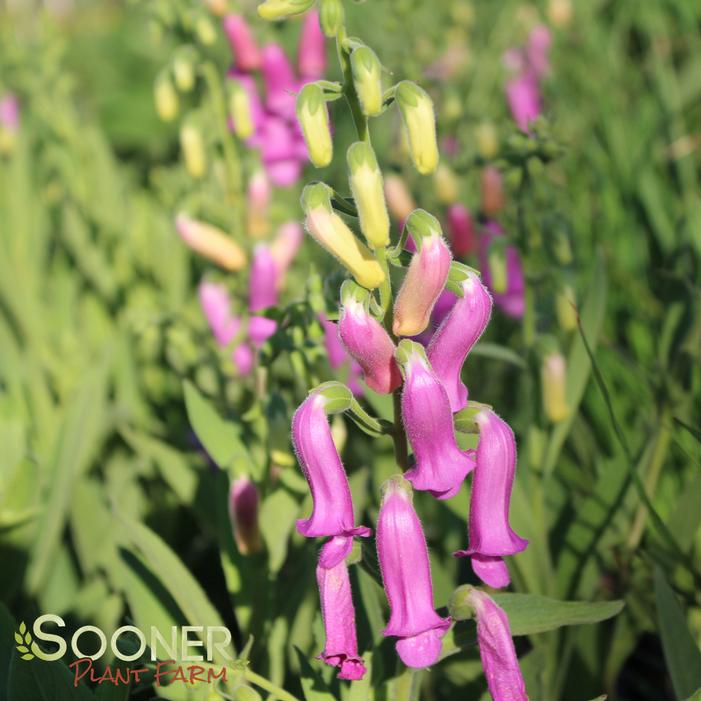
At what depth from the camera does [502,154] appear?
5.61 feet

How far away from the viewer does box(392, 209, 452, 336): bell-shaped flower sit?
0.98 metres

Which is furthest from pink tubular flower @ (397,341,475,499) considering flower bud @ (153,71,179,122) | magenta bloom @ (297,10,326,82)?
magenta bloom @ (297,10,326,82)

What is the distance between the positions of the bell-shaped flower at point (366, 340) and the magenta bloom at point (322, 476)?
7cm

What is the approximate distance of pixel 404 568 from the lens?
3.14ft

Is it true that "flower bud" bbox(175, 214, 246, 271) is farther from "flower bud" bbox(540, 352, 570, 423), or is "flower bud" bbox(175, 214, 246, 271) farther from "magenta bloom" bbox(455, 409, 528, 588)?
"magenta bloom" bbox(455, 409, 528, 588)

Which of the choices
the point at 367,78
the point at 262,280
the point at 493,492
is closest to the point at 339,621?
the point at 493,492

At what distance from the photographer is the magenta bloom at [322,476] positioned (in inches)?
37.8

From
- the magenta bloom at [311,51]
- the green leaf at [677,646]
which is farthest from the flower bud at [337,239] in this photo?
the magenta bloom at [311,51]

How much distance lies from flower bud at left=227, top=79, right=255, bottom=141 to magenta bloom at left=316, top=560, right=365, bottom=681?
3.67ft

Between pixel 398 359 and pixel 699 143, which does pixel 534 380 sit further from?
pixel 699 143

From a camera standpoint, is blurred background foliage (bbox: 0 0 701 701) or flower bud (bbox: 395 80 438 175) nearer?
flower bud (bbox: 395 80 438 175)

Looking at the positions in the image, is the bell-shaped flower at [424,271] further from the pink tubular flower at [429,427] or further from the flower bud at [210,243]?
the flower bud at [210,243]

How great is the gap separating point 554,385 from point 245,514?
1.84 ft

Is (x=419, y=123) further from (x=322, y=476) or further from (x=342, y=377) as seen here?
(x=342, y=377)
